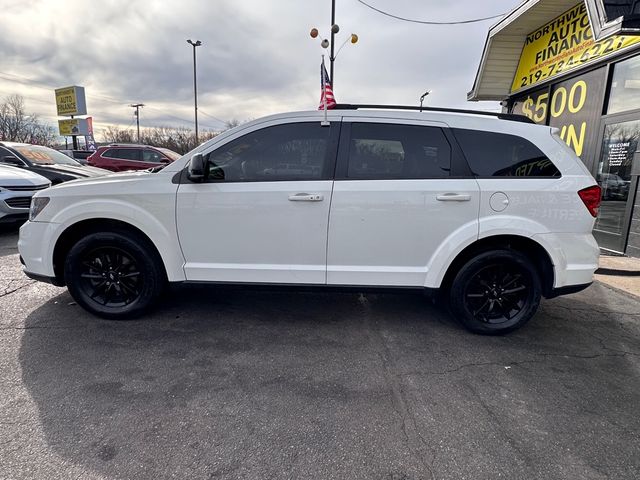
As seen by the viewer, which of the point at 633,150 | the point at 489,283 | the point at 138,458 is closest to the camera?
the point at 138,458

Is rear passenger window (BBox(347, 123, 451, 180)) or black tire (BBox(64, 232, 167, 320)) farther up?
rear passenger window (BBox(347, 123, 451, 180))

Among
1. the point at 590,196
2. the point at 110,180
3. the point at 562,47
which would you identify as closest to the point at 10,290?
the point at 110,180

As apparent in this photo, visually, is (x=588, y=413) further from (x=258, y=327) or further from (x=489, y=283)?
(x=258, y=327)

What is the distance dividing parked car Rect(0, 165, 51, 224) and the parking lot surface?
3639 mm

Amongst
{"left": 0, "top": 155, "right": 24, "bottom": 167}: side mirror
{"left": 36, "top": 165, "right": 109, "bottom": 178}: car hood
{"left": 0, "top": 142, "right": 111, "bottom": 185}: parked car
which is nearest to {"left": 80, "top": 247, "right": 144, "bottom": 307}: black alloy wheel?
{"left": 0, "top": 142, "right": 111, "bottom": 185}: parked car

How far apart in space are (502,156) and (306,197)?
5.81 ft

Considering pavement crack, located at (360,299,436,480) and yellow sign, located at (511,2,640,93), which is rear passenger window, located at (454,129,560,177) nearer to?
pavement crack, located at (360,299,436,480)

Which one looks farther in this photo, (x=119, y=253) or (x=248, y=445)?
(x=119, y=253)

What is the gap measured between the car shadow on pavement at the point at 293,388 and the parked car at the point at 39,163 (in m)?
A: 6.00

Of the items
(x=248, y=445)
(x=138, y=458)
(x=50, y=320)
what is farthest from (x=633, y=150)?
(x=50, y=320)

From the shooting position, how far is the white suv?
10.6 ft

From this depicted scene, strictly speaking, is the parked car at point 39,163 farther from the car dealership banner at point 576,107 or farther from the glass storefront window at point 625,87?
the glass storefront window at point 625,87

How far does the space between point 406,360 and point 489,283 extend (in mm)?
1127

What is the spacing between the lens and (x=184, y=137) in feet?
160
